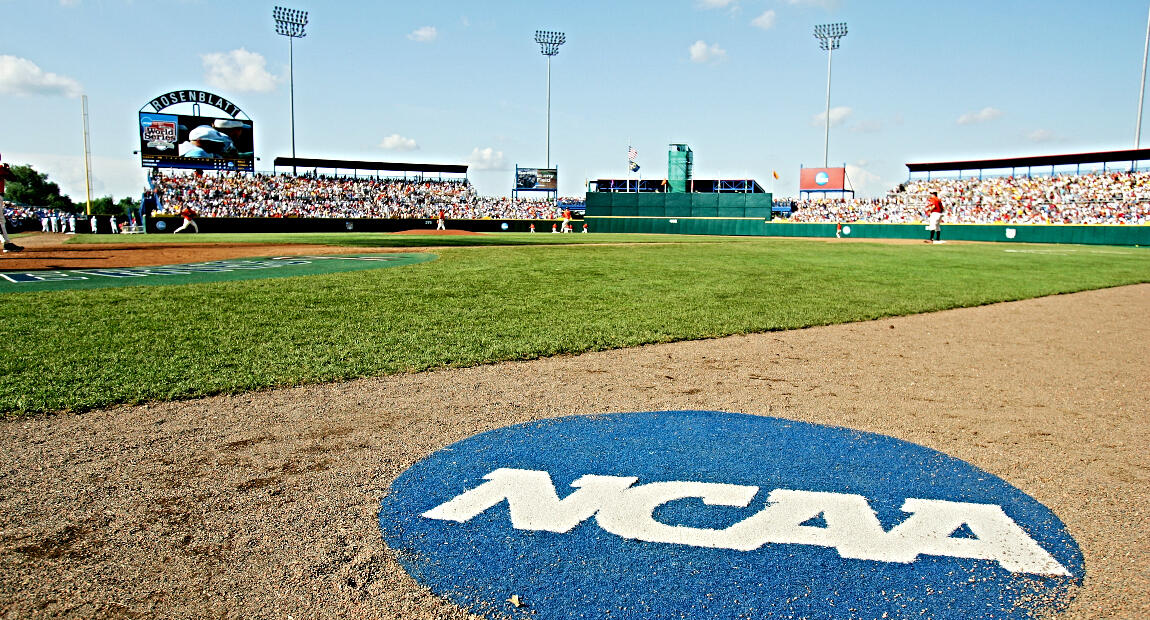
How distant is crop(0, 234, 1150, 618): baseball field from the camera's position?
6.78 ft

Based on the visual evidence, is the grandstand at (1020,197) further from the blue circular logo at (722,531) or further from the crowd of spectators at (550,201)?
the blue circular logo at (722,531)

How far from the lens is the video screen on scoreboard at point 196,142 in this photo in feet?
155

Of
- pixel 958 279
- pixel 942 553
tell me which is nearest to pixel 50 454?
pixel 942 553

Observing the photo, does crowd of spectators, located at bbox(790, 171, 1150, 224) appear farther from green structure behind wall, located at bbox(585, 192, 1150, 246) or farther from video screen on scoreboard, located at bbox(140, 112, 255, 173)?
video screen on scoreboard, located at bbox(140, 112, 255, 173)

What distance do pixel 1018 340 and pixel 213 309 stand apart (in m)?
7.69

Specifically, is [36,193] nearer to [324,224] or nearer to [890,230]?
[324,224]

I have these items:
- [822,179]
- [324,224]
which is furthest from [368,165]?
[822,179]

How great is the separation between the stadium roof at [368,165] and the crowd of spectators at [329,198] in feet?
5.02

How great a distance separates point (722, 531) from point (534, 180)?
62.4m

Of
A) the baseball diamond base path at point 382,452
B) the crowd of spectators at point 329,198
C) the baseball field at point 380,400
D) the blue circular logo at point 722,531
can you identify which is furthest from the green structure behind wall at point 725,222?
the blue circular logo at point 722,531

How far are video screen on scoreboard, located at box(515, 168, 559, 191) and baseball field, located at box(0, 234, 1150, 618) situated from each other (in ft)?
180

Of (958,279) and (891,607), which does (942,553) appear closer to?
(891,607)

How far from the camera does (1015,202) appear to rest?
4291cm

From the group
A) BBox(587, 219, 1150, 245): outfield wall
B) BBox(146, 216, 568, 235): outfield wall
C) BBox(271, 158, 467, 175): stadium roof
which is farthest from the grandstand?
BBox(271, 158, 467, 175): stadium roof
